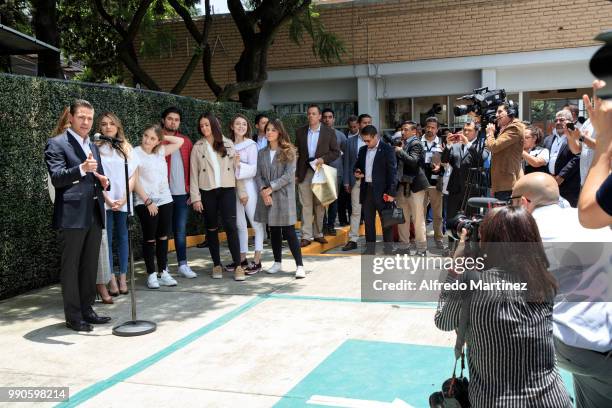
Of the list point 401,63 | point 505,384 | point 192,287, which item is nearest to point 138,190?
point 192,287

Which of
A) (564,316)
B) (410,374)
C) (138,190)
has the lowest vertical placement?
(410,374)

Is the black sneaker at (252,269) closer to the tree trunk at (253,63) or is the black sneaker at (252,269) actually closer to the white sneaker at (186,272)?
the white sneaker at (186,272)

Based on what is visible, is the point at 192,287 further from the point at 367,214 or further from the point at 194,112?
the point at 194,112

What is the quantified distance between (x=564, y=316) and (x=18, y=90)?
5902mm

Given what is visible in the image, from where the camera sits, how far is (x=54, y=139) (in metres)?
5.59

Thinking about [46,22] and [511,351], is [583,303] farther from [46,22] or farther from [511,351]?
[46,22]

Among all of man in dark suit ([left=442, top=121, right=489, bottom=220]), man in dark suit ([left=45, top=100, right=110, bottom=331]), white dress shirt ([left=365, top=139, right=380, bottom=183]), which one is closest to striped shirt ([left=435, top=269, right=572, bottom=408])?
man in dark suit ([left=45, top=100, right=110, bottom=331])

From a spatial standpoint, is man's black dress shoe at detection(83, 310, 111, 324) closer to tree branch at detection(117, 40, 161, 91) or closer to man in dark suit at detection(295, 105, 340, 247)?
man in dark suit at detection(295, 105, 340, 247)

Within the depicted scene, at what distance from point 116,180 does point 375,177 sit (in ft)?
11.3

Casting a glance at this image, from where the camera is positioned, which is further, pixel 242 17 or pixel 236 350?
pixel 242 17

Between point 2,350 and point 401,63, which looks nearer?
point 2,350

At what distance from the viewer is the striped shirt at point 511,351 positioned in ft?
8.64

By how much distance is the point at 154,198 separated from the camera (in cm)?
712

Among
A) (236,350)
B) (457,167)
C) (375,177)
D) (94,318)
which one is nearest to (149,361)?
(236,350)
